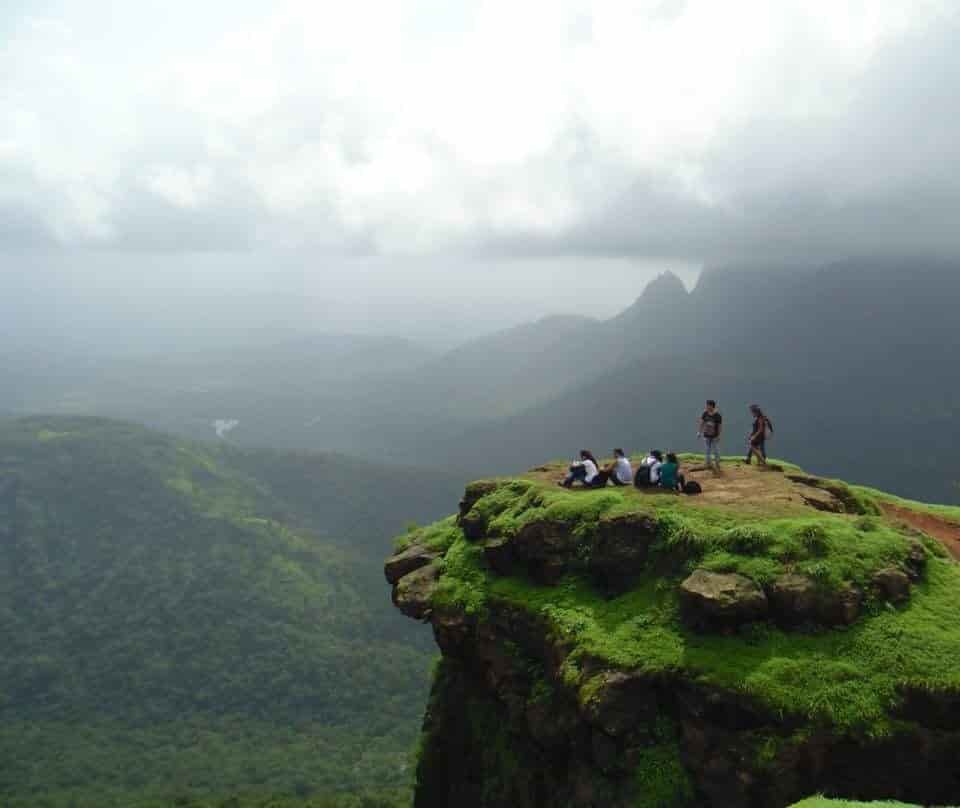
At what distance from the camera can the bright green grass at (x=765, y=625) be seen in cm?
1438

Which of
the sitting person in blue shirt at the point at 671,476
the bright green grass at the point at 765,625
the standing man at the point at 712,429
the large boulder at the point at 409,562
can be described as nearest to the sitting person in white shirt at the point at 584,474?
the sitting person in blue shirt at the point at 671,476

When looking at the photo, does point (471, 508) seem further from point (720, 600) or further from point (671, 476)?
point (720, 600)

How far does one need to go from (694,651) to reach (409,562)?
12170mm

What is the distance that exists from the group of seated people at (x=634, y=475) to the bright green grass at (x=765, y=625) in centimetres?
218

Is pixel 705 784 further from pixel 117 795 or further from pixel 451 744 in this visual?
pixel 117 795

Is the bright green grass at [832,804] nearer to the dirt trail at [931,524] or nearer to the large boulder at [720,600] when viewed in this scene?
the large boulder at [720,600]

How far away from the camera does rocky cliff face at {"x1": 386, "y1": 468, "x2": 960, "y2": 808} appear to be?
14.0 m

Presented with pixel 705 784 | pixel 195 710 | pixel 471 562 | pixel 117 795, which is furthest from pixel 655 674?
pixel 195 710

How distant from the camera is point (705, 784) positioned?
47.8 feet

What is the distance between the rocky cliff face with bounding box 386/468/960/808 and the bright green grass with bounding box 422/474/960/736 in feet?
0.15

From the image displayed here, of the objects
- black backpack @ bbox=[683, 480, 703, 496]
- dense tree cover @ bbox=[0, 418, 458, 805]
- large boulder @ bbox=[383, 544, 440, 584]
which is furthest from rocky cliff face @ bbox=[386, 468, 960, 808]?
dense tree cover @ bbox=[0, 418, 458, 805]

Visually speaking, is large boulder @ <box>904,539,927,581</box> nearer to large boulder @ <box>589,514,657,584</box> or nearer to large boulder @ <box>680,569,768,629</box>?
large boulder @ <box>680,569,768,629</box>

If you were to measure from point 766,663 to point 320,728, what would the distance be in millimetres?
157493

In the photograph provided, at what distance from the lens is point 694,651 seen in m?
15.9
